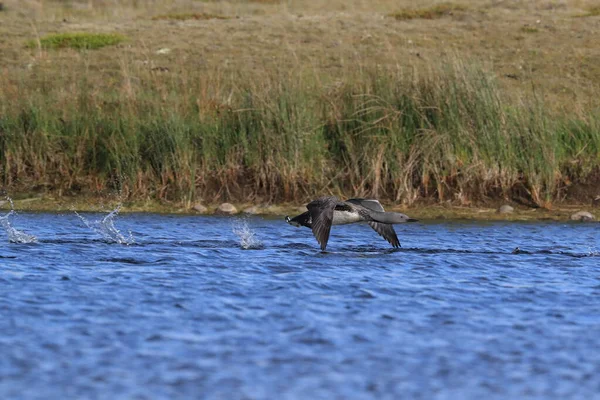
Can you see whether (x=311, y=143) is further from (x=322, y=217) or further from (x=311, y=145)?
(x=322, y=217)

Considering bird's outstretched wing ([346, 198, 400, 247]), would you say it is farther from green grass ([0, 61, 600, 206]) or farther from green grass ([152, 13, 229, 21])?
green grass ([152, 13, 229, 21])

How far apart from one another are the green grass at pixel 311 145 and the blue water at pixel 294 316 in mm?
1450

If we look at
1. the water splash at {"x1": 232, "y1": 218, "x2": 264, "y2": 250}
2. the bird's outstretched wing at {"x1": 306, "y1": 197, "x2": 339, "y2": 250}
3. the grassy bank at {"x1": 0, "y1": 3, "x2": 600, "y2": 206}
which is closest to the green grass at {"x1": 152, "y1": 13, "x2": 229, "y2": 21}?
the grassy bank at {"x1": 0, "y1": 3, "x2": 600, "y2": 206}

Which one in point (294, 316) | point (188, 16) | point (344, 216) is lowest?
point (294, 316)

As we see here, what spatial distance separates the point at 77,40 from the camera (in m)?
20.4

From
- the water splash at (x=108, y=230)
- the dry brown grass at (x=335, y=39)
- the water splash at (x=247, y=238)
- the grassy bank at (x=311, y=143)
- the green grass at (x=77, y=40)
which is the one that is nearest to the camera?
the water splash at (x=247, y=238)

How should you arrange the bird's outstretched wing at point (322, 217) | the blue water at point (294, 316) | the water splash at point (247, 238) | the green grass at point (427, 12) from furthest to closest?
1. the green grass at point (427, 12)
2. the water splash at point (247, 238)
3. the bird's outstretched wing at point (322, 217)
4. the blue water at point (294, 316)

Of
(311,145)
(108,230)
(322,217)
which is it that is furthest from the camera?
(311,145)

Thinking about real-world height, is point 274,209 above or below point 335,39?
below

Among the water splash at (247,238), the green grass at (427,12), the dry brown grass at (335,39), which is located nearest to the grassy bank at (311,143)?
the water splash at (247,238)

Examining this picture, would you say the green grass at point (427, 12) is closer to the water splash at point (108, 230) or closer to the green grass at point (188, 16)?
the green grass at point (188, 16)

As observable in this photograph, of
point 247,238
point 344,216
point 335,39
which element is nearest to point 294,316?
point 344,216

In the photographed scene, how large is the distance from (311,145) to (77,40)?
9.33 metres

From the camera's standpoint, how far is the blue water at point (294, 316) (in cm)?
581
